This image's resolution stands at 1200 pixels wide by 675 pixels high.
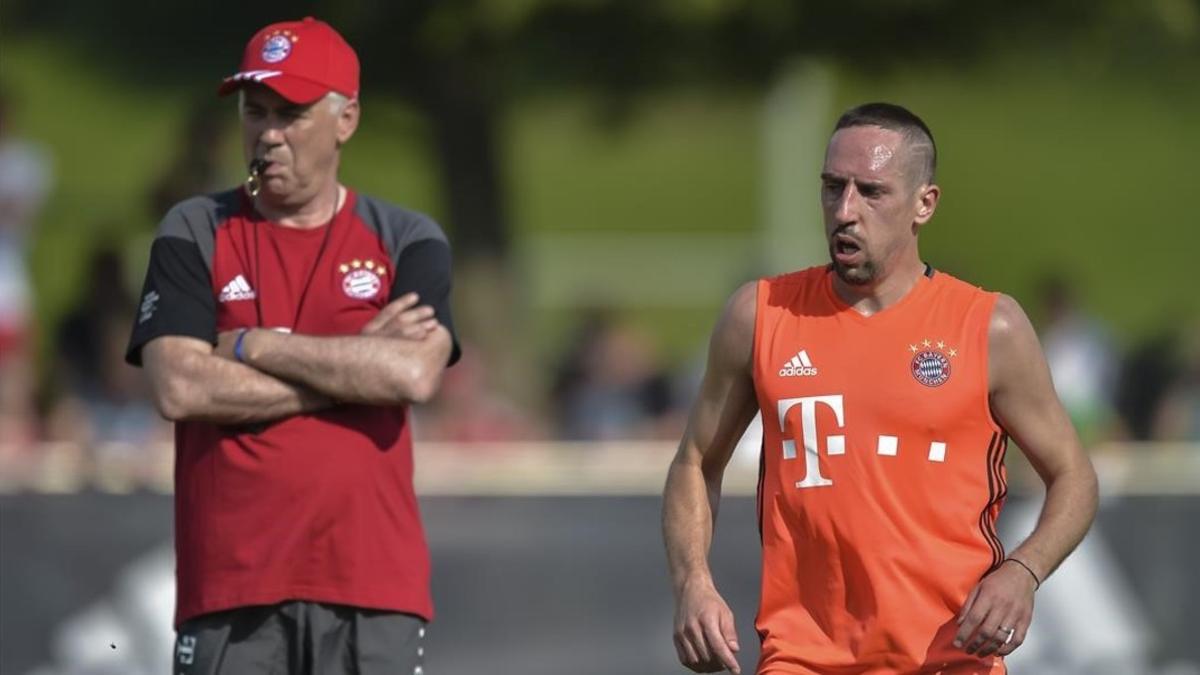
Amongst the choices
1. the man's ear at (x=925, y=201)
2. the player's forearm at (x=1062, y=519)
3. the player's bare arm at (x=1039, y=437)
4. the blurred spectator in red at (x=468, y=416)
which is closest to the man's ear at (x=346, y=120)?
the man's ear at (x=925, y=201)

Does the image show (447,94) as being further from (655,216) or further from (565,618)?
(655,216)

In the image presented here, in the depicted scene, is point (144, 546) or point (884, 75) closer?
point (144, 546)

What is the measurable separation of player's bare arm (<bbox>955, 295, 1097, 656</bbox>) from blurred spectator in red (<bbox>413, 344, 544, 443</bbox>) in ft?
21.8

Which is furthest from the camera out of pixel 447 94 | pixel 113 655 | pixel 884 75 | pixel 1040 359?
pixel 447 94

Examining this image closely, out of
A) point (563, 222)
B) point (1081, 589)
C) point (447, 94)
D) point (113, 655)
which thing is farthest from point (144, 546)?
point (563, 222)

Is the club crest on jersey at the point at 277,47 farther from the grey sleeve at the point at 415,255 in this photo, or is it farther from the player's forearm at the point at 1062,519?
the player's forearm at the point at 1062,519

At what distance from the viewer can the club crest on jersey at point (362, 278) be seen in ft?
20.6

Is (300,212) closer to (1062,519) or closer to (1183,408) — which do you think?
(1062,519)

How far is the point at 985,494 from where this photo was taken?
548 centimetres

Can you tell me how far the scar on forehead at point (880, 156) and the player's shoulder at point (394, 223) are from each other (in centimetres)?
156

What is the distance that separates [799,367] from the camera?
18.1 feet

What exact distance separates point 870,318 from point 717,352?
0.41 meters

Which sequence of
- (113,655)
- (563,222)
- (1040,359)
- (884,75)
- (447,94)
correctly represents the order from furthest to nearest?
(563,222) < (447,94) < (884,75) < (113,655) < (1040,359)

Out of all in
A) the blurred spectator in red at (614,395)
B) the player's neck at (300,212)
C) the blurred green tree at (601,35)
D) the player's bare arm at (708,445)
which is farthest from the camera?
the blurred spectator in red at (614,395)
